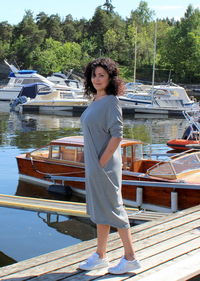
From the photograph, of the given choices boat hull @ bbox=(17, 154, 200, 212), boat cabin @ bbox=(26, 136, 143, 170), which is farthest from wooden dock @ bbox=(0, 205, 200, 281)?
boat cabin @ bbox=(26, 136, 143, 170)

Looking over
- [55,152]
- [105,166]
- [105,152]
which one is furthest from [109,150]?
[55,152]

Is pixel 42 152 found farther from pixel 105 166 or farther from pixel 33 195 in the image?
pixel 105 166

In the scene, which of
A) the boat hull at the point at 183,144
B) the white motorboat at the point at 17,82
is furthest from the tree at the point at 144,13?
the boat hull at the point at 183,144

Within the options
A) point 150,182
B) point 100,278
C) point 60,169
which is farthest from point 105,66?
point 60,169

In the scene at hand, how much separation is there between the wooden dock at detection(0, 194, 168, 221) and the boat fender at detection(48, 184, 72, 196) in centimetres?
270

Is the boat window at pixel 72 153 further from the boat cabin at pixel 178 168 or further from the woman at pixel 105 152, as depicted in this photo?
the woman at pixel 105 152

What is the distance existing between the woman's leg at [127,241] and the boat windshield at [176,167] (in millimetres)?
5643

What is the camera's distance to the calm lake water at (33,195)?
355 inches

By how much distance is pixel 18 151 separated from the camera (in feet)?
63.5

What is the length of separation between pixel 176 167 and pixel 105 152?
6.23 meters

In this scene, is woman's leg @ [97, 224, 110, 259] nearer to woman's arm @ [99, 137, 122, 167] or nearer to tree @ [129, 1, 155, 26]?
woman's arm @ [99, 137, 122, 167]

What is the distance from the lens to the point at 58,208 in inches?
334

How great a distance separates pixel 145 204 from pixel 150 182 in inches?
27.4

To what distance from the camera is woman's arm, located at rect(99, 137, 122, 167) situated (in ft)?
13.9
